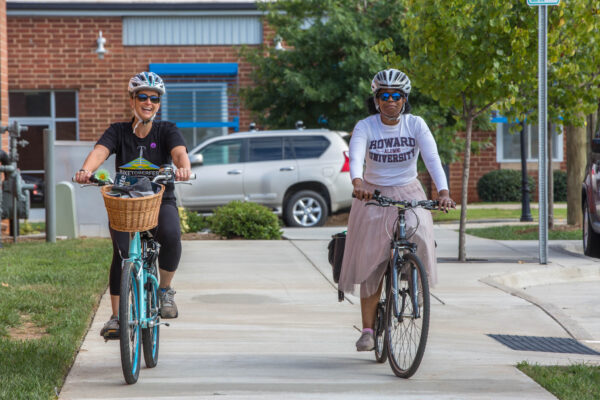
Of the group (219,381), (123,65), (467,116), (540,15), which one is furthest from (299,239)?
(123,65)

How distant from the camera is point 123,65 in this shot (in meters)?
24.5

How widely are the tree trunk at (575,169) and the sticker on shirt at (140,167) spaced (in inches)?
498

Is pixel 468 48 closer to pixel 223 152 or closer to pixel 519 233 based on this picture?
pixel 519 233

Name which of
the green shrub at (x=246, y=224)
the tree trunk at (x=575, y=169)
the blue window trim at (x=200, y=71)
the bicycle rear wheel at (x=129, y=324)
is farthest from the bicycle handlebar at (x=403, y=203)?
the blue window trim at (x=200, y=71)

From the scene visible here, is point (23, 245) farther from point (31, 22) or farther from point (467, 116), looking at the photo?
point (31, 22)

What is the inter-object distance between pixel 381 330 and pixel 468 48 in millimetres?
6280

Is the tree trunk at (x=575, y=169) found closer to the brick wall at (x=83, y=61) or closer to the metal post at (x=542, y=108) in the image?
the metal post at (x=542, y=108)

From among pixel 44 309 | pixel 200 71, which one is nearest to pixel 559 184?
pixel 200 71

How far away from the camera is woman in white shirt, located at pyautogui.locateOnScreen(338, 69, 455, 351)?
20.4 ft

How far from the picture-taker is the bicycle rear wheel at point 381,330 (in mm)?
6336

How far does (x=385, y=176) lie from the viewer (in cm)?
633

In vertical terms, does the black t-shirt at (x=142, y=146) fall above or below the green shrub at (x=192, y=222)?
above

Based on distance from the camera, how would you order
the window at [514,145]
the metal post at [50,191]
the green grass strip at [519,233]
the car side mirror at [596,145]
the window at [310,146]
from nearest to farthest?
the car side mirror at [596,145] < the metal post at [50,191] < the green grass strip at [519,233] < the window at [310,146] < the window at [514,145]

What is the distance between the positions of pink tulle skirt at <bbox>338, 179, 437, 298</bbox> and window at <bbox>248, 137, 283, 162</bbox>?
12.3 m
